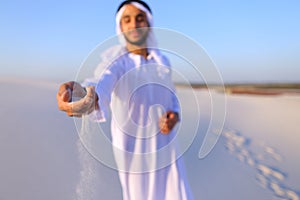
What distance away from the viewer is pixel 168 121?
106cm

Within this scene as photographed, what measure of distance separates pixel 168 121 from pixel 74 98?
341 mm

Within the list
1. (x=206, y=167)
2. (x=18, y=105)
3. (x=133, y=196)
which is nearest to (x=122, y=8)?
(x=133, y=196)

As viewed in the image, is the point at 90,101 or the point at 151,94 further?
the point at 151,94

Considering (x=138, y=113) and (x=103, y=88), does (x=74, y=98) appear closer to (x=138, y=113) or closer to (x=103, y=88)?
(x=103, y=88)

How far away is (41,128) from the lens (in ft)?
7.75

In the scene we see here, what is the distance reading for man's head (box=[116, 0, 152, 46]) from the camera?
1073 millimetres

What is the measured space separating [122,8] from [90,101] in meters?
0.39

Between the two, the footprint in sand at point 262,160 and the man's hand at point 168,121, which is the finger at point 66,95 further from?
the footprint in sand at point 262,160

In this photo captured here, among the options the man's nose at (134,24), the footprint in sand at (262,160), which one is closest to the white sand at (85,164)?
the footprint in sand at (262,160)

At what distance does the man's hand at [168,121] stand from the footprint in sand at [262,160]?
1233 millimetres

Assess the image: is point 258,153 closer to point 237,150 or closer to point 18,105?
point 237,150

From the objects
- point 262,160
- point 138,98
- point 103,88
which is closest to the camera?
point 103,88

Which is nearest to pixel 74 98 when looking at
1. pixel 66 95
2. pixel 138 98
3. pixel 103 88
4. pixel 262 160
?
pixel 66 95

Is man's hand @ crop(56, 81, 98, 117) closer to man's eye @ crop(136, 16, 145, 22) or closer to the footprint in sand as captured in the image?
man's eye @ crop(136, 16, 145, 22)
